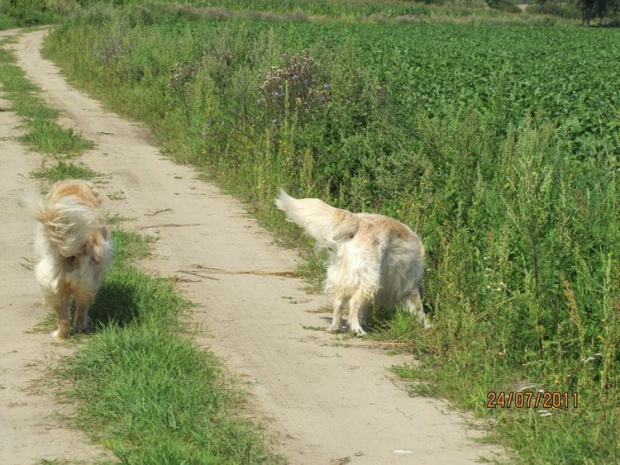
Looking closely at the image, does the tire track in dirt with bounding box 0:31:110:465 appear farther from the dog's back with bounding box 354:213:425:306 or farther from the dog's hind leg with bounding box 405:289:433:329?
the dog's hind leg with bounding box 405:289:433:329

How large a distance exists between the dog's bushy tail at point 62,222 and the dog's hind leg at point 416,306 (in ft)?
8.51

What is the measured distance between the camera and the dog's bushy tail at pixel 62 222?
6.64 metres

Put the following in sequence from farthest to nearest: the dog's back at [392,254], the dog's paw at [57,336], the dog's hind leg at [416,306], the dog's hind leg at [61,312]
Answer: the dog's hind leg at [416,306] < the dog's back at [392,254] < the dog's paw at [57,336] < the dog's hind leg at [61,312]

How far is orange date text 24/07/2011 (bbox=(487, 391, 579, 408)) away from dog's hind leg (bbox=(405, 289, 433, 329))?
5.20 ft

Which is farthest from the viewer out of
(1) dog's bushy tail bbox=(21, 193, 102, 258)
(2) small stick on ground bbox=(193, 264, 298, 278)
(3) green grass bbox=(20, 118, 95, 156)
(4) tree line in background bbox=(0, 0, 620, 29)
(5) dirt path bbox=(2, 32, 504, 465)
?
(4) tree line in background bbox=(0, 0, 620, 29)

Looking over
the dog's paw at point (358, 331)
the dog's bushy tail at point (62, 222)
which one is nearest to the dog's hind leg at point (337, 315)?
the dog's paw at point (358, 331)

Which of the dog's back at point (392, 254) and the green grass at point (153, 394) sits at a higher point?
the dog's back at point (392, 254)

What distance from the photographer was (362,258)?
7.29m

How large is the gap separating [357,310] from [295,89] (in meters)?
6.31

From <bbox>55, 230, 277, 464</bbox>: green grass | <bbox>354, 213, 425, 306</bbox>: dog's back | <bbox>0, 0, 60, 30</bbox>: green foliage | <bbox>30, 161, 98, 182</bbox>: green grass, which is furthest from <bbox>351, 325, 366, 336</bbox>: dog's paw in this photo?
<bbox>0, 0, 60, 30</bbox>: green foliage

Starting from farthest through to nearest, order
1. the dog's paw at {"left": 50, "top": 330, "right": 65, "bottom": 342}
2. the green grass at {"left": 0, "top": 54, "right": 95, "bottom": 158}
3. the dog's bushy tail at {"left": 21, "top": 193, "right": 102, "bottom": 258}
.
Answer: the green grass at {"left": 0, "top": 54, "right": 95, "bottom": 158}
the dog's paw at {"left": 50, "top": 330, "right": 65, "bottom": 342}
the dog's bushy tail at {"left": 21, "top": 193, "right": 102, "bottom": 258}

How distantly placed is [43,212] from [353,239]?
230 centimetres

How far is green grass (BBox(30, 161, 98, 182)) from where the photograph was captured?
13297 mm

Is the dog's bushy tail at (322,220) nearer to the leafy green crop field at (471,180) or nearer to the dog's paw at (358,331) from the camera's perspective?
the dog's paw at (358,331)
